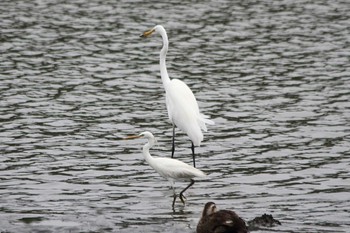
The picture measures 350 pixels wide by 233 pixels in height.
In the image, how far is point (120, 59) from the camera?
74.3ft

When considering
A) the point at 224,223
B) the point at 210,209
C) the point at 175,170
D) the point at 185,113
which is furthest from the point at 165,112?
the point at 224,223

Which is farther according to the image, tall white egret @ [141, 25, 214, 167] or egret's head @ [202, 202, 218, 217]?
tall white egret @ [141, 25, 214, 167]

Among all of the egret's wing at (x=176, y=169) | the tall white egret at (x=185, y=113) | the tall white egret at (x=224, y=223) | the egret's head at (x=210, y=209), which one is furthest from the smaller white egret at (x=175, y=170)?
the tall white egret at (x=224, y=223)

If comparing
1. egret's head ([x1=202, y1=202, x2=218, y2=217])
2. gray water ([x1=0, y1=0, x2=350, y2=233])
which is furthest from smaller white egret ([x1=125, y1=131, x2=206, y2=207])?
egret's head ([x1=202, y1=202, x2=218, y2=217])

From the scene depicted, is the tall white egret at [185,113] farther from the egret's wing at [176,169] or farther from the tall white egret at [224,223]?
the tall white egret at [224,223]

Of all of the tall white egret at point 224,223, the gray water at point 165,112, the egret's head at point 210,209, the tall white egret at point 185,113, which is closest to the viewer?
the tall white egret at point 224,223

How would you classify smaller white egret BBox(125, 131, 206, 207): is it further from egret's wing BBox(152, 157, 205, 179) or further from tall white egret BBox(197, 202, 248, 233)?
tall white egret BBox(197, 202, 248, 233)

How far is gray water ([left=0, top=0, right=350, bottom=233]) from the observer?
40.2 feet

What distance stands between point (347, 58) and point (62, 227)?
13.0 meters

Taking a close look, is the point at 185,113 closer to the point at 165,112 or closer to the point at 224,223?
the point at 165,112

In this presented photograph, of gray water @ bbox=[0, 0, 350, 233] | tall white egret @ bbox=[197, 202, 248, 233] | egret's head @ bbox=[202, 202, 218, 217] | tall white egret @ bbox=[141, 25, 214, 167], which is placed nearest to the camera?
tall white egret @ bbox=[197, 202, 248, 233]

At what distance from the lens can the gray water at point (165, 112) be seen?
12.3 meters

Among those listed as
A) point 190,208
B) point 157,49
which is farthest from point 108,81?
point 190,208

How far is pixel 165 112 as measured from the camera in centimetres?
1812
